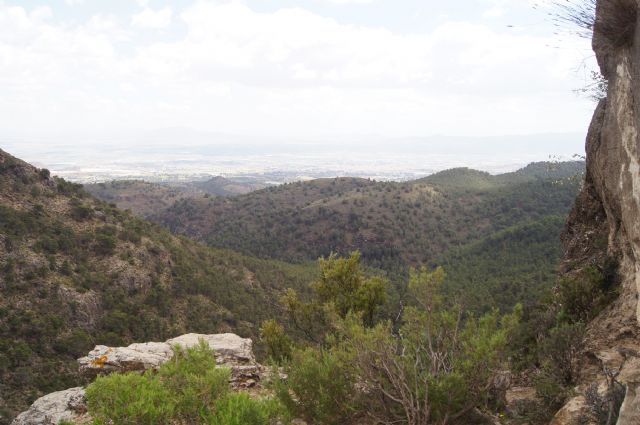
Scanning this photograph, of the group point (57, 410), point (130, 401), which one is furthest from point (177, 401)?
point (57, 410)

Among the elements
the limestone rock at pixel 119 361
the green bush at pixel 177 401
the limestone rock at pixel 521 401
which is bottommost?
the limestone rock at pixel 119 361

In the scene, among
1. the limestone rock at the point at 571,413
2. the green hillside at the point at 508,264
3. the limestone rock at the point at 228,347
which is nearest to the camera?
the limestone rock at the point at 571,413

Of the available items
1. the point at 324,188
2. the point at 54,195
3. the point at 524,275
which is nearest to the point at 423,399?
the point at 54,195

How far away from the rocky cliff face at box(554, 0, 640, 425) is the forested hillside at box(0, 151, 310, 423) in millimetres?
17336

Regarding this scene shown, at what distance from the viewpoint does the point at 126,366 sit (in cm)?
1067

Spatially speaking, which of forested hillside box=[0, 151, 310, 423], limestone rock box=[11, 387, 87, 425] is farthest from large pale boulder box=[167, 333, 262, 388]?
forested hillside box=[0, 151, 310, 423]

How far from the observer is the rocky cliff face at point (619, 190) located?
4.50 metres

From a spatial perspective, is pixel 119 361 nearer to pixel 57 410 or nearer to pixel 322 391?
pixel 57 410

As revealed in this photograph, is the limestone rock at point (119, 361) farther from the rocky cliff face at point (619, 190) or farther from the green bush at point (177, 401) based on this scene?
the rocky cliff face at point (619, 190)

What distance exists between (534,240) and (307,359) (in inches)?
2027

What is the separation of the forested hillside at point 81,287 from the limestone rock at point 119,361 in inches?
236

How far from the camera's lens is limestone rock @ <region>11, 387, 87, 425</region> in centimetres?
890

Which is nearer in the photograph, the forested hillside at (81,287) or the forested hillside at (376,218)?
the forested hillside at (81,287)

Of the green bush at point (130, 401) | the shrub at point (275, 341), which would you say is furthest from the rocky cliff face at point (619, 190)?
the shrub at point (275, 341)
